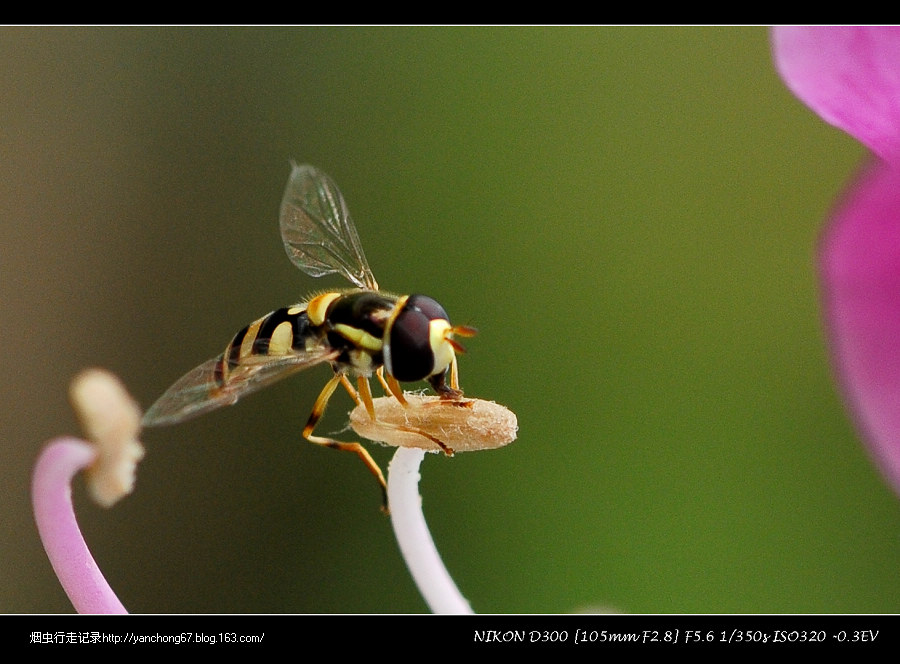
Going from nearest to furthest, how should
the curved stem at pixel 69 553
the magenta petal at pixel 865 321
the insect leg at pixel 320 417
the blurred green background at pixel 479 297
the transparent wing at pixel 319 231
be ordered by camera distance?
the magenta petal at pixel 865 321, the curved stem at pixel 69 553, the insect leg at pixel 320 417, the transparent wing at pixel 319 231, the blurred green background at pixel 479 297

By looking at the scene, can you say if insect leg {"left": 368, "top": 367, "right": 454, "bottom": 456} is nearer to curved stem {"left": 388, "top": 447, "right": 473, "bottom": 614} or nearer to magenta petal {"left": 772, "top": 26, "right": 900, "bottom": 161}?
curved stem {"left": 388, "top": 447, "right": 473, "bottom": 614}

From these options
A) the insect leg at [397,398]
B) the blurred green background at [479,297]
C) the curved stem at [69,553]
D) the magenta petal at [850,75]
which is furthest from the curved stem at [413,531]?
the blurred green background at [479,297]

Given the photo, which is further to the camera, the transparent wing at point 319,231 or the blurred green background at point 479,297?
the blurred green background at point 479,297

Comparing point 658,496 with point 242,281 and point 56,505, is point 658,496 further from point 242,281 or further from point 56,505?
point 56,505

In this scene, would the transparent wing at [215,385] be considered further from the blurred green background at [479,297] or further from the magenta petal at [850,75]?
the blurred green background at [479,297]

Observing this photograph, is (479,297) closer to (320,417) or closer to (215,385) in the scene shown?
(320,417)
